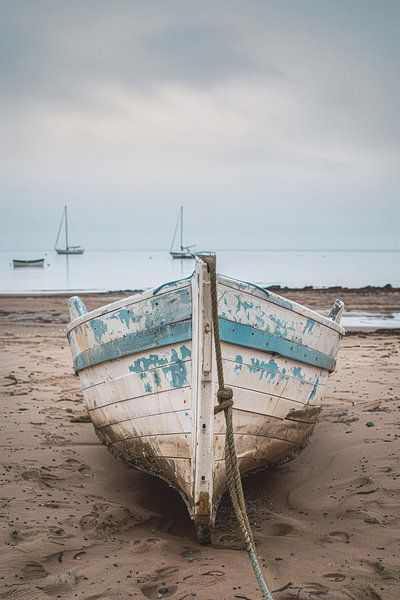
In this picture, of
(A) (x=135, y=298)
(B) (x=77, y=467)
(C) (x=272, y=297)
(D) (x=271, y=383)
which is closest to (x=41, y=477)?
(B) (x=77, y=467)

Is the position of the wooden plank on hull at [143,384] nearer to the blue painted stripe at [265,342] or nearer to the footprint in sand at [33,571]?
the blue painted stripe at [265,342]

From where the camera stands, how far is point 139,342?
4.07 metres

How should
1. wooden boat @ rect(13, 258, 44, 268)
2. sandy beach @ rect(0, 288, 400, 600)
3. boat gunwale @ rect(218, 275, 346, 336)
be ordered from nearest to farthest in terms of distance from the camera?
1. sandy beach @ rect(0, 288, 400, 600)
2. boat gunwale @ rect(218, 275, 346, 336)
3. wooden boat @ rect(13, 258, 44, 268)

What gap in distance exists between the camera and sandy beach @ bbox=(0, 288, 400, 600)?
3.15m

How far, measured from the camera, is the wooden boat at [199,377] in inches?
144

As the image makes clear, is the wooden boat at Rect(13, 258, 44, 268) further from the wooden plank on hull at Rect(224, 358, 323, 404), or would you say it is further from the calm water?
the wooden plank on hull at Rect(224, 358, 323, 404)

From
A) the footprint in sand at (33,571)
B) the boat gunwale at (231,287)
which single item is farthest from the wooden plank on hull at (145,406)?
the footprint in sand at (33,571)

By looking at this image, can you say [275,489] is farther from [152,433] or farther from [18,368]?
[18,368]

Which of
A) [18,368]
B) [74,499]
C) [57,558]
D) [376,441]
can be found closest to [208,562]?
[57,558]

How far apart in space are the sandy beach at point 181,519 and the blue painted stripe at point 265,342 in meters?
1.07

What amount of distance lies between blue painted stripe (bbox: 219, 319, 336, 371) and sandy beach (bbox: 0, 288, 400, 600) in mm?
1074

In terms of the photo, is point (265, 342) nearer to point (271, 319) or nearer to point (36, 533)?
point (271, 319)

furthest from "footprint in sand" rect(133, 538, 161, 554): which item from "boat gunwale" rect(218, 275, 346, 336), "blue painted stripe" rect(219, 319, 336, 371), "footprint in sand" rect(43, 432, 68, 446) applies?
"footprint in sand" rect(43, 432, 68, 446)

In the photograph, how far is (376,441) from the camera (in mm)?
5230
